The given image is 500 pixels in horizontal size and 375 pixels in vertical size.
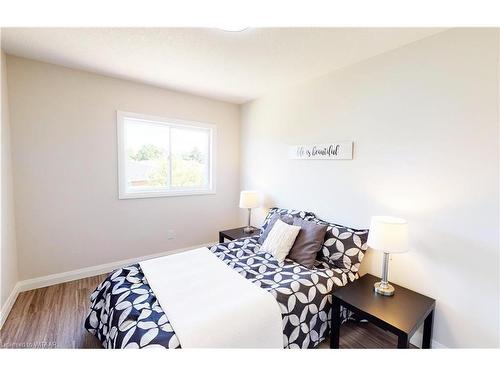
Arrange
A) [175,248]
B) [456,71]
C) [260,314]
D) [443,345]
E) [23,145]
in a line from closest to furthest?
1. [260,314]
2. [456,71]
3. [443,345]
4. [23,145]
5. [175,248]

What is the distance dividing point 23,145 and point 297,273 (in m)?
2.93

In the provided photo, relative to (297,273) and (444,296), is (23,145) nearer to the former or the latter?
(297,273)

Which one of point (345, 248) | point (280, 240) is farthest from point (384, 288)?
point (280, 240)

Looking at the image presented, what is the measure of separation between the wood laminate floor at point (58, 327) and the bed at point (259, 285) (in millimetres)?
165

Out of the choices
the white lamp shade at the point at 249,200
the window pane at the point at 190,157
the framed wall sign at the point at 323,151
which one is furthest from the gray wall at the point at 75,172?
the framed wall sign at the point at 323,151

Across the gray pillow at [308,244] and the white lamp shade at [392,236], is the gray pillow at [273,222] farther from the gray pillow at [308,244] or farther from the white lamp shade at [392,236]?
the white lamp shade at [392,236]

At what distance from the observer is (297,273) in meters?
1.97

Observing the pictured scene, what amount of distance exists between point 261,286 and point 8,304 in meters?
2.34

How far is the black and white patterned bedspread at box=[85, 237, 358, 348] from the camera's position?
1.32m

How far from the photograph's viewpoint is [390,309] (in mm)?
1621

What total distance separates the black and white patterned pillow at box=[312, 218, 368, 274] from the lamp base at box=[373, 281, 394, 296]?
25 centimetres

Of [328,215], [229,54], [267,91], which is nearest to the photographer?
[229,54]

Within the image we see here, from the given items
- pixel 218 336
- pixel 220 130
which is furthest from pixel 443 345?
pixel 220 130

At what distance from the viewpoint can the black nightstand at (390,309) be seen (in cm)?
147
